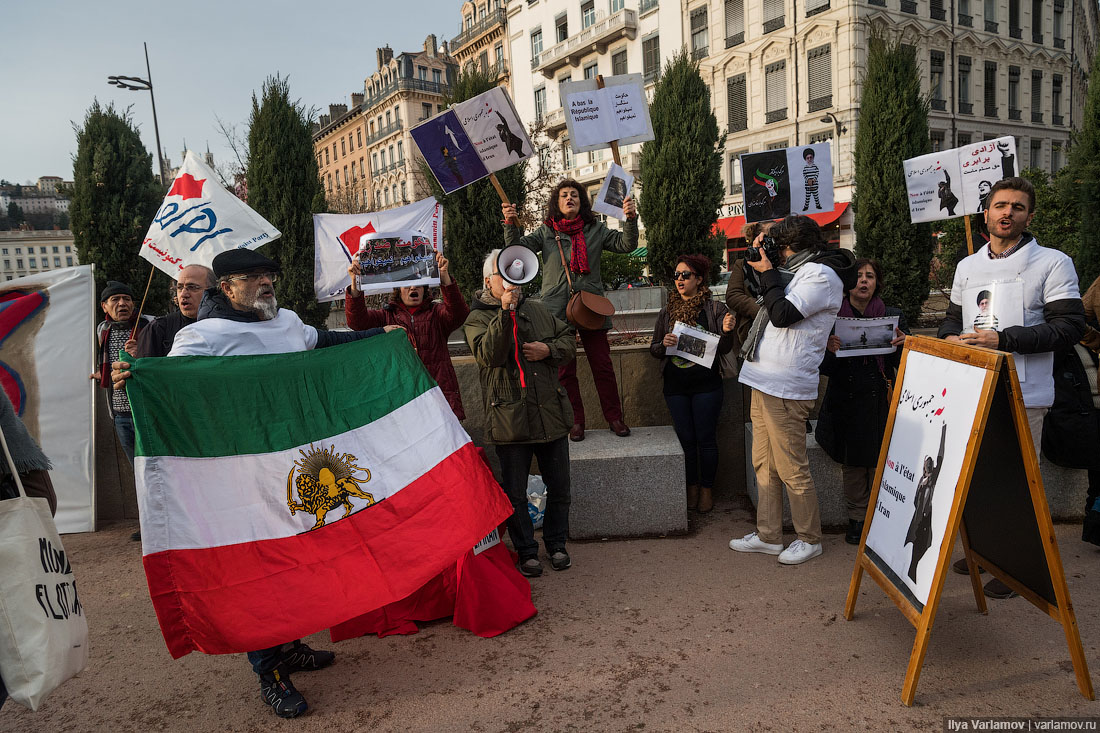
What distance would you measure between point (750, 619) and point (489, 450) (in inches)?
102

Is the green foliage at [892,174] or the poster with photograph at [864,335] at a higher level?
the green foliage at [892,174]

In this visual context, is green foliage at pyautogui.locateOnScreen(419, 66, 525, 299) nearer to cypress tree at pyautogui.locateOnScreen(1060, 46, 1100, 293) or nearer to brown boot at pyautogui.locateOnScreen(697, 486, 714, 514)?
brown boot at pyautogui.locateOnScreen(697, 486, 714, 514)

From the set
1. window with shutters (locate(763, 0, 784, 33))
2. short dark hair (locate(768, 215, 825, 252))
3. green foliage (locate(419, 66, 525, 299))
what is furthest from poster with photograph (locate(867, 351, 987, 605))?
window with shutters (locate(763, 0, 784, 33))

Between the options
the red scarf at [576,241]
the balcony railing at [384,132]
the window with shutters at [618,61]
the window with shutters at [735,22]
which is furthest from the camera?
the balcony railing at [384,132]

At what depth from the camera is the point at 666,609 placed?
3.84 meters

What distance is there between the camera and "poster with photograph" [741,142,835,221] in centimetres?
583

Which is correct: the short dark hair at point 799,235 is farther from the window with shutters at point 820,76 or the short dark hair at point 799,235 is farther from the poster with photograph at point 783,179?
the window with shutters at point 820,76

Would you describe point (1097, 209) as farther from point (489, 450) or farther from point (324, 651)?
point (324, 651)

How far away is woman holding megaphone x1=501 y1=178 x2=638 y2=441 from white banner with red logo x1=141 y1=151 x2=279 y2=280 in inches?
84.8

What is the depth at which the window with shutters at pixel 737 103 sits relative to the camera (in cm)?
3045

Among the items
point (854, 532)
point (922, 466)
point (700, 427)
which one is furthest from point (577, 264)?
point (922, 466)

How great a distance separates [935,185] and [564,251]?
3233 millimetres

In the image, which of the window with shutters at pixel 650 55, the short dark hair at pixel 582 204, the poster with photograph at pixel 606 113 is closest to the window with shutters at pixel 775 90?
the window with shutters at pixel 650 55

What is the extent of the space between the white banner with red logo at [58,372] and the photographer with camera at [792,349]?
5.53m
